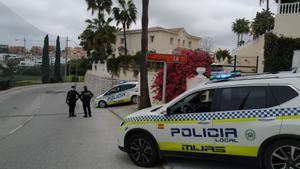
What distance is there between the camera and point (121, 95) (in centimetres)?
2522

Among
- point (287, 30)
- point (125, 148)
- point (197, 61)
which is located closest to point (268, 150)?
point (125, 148)

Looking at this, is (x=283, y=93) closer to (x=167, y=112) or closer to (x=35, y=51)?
(x=167, y=112)

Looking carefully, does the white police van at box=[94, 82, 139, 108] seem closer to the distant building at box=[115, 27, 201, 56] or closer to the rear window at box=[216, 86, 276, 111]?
the rear window at box=[216, 86, 276, 111]

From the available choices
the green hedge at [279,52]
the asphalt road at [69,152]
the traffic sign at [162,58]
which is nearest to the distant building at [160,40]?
the green hedge at [279,52]

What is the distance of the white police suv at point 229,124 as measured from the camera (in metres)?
5.37

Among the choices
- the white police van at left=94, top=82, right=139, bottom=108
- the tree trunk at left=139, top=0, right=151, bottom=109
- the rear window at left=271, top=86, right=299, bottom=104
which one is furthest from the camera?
the white police van at left=94, top=82, right=139, bottom=108

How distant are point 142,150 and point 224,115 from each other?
2085 millimetres

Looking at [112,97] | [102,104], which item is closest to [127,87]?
[112,97]

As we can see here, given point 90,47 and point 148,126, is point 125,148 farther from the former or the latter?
point 90,47

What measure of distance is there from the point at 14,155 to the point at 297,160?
655 centimetres

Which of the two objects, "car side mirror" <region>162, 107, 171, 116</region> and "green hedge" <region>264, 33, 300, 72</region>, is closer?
"car side mirror" <region>162, 107, 171, 116</region>

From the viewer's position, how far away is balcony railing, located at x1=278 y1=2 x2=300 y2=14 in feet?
63.7

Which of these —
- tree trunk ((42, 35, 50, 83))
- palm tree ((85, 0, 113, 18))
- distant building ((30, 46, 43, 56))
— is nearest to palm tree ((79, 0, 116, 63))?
palm tree ((85, 0, 113, 18))

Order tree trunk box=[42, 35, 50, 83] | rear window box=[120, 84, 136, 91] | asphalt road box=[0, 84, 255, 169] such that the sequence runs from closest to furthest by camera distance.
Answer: asphalt road box=[0, 84, 255, 169] < rear window box=[120, 84, 136, 91] < tree trunk box=[42, 35, 50, 83]
